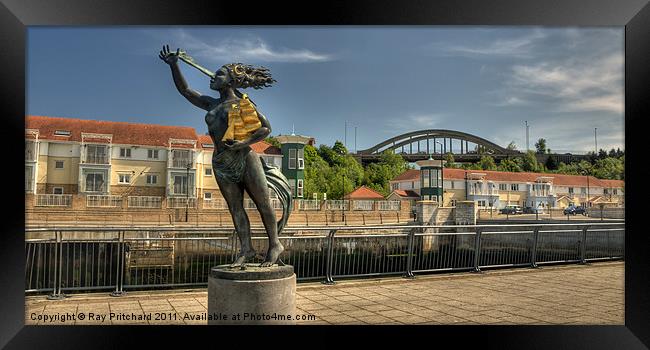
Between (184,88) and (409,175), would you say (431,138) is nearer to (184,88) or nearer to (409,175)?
(409,175)

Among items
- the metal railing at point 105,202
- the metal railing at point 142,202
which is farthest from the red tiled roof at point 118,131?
the metal railing at point 105,202

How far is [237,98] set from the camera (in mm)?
4289

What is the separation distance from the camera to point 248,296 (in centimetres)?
401

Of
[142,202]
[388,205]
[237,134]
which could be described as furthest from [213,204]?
[237,134]

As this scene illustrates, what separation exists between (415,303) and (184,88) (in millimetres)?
3576

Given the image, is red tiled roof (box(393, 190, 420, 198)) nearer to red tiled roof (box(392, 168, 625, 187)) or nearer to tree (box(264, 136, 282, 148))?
red tiled roof (box(392, 168, 625, 187))

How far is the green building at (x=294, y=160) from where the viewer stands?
40.2m

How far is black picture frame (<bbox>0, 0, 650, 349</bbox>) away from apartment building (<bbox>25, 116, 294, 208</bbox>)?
94.9 feet

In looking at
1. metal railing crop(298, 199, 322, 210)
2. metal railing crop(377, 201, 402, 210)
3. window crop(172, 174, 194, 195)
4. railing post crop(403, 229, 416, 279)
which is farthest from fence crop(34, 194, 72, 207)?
railing post crop(403, 229, 416, 279)

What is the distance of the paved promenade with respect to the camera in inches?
194

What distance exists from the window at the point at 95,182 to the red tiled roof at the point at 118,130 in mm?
2973
